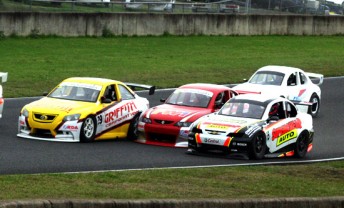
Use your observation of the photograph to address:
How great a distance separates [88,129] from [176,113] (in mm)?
1986

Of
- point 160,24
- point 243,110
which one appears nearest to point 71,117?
point 243,110

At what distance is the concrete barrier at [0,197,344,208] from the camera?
38.1 feet

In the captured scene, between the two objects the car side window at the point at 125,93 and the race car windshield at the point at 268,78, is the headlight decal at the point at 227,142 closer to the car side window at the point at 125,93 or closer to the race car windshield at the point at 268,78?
the car side window at the point at 125,93

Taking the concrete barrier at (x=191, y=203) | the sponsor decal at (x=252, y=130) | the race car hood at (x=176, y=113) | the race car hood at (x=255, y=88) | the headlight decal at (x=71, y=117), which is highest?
the concrete barrier at (x=191, y=203)

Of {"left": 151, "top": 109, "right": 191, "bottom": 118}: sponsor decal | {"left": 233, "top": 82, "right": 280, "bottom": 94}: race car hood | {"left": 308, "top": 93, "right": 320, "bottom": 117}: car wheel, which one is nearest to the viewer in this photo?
{"left": 151, "top": 109, "right": 191, "bottom": 118}: sponsor decal

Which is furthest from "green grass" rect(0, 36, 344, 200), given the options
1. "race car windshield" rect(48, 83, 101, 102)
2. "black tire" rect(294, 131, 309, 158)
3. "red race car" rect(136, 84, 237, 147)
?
"race car windshield" rect(48, 83, 101, 102)

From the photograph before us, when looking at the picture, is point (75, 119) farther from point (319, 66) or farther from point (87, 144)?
point (319, 66)

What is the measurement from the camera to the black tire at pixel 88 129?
71.1 ft

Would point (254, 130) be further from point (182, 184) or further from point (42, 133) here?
point (182, 184)

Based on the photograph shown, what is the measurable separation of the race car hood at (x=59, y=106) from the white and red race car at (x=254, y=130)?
2.42m

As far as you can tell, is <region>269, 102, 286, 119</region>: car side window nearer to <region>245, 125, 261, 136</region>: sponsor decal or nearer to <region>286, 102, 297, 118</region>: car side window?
<region>286, 102, 297, 118</region>: car side window

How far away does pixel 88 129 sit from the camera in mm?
21891

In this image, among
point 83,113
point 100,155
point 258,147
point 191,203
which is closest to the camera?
point 191,203

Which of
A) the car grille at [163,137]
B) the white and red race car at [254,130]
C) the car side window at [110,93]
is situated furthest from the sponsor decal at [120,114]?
the white and red race car at [254,130]
